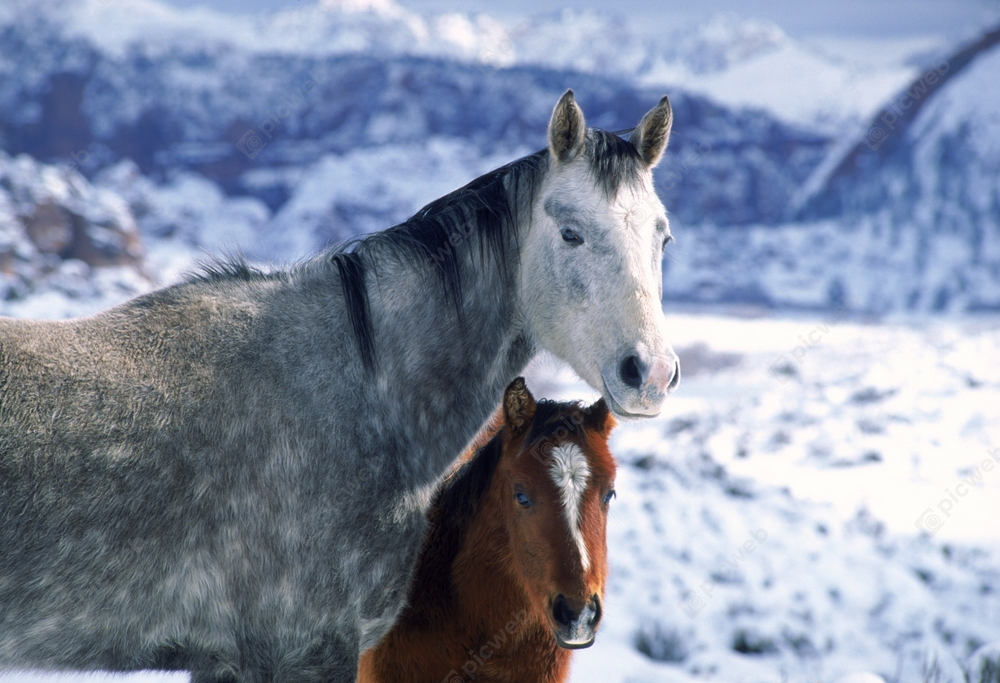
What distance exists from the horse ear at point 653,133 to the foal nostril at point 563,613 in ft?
5.38

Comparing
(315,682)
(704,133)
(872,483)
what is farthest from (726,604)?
(704,133)

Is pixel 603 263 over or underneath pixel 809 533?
over

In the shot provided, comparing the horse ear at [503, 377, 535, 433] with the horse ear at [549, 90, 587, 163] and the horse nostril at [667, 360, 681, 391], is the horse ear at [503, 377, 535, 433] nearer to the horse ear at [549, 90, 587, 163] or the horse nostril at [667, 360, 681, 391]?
the horse nostril at [667, 360, 681, 391]

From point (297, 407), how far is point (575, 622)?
115cm

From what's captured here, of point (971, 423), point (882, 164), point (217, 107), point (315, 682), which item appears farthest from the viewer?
point (217, 107)

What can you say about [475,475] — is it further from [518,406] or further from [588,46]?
[588,46]

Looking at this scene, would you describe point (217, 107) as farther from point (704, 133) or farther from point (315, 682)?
point (315, 682)

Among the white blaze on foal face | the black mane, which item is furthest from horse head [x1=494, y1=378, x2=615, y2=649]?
the black mane

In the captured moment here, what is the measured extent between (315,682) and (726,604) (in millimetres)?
4150

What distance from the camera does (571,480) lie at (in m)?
2.13

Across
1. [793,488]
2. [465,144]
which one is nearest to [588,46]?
[465,144]

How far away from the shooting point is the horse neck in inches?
87.4

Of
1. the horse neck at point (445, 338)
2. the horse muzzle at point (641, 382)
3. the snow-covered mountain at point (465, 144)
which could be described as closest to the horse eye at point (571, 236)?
the horse neck at point (445, 338)

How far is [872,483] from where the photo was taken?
6910 mm
